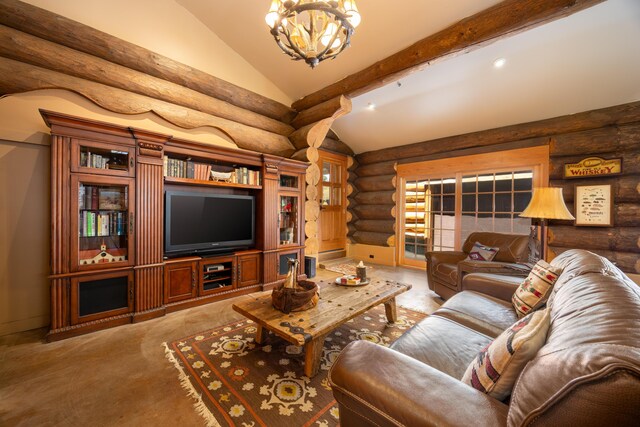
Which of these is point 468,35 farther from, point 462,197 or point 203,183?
point 203,183

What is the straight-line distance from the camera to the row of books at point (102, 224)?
249cm

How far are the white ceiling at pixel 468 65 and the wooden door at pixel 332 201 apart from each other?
1.57m

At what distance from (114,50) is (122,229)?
2.05 meters

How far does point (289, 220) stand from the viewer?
422cm

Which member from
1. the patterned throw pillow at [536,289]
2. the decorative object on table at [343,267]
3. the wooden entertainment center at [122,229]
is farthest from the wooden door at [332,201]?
the patterned throw pillow at [536,289]

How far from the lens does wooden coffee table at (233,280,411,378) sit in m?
1.71

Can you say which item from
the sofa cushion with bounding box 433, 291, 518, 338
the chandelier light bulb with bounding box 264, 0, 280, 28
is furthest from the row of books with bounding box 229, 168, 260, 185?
the sofa cushion with bounding box 433, 291, 518, 338

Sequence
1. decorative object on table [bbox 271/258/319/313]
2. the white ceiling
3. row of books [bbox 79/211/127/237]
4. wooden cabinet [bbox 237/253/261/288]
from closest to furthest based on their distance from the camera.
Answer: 1. decorative object on table [bbox 271/258/319/313]
2. row of books [bbox 79/211/127/237]
3. the white ceiling
4. wooden cabinet [bbox 237/253/261/288]

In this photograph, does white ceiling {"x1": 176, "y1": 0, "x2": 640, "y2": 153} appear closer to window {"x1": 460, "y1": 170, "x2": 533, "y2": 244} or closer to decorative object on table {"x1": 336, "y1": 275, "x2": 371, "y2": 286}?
window {"x1": 460, "y1": 170, "x2": 533, "y2": 244}

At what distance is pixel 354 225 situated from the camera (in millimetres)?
6363

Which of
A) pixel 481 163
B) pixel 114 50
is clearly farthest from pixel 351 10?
pixel 481 163

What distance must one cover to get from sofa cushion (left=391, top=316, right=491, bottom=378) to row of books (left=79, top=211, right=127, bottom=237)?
2.87 m

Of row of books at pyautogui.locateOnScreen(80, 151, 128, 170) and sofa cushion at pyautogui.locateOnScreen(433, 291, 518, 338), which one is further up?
row of books at pyautogui.locateOnScreen(80, 151, 128, 170)

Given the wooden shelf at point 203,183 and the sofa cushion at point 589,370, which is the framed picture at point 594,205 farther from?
the wooden shelf at point 203,183
